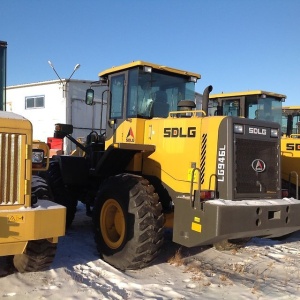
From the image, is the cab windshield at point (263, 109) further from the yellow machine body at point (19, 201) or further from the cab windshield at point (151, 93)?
the yellow machine body at point (19, 201)

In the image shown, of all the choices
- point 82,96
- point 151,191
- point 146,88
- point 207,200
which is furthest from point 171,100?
point 82,96

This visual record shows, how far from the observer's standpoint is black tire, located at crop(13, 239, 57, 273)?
4.65m

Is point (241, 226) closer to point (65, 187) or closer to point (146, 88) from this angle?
point (146, 88)

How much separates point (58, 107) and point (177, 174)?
15.6 m

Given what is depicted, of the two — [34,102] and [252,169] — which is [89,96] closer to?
[252,169]

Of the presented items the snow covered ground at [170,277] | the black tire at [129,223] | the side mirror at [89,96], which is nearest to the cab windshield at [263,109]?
the snow covered ground at [170,277]

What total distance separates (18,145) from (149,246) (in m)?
2.15

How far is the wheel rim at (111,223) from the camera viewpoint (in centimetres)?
587

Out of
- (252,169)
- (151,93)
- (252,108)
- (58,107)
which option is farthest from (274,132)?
(58,107)

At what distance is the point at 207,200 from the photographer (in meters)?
4.89

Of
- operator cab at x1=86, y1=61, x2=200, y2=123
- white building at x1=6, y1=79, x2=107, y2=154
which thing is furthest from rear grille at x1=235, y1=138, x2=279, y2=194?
white building at x1=6, y1=79, x2=107, y2=154

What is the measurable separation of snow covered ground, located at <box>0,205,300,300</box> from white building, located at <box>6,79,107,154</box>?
13.5 metres

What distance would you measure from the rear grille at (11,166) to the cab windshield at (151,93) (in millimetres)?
2432

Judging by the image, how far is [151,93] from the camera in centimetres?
645
